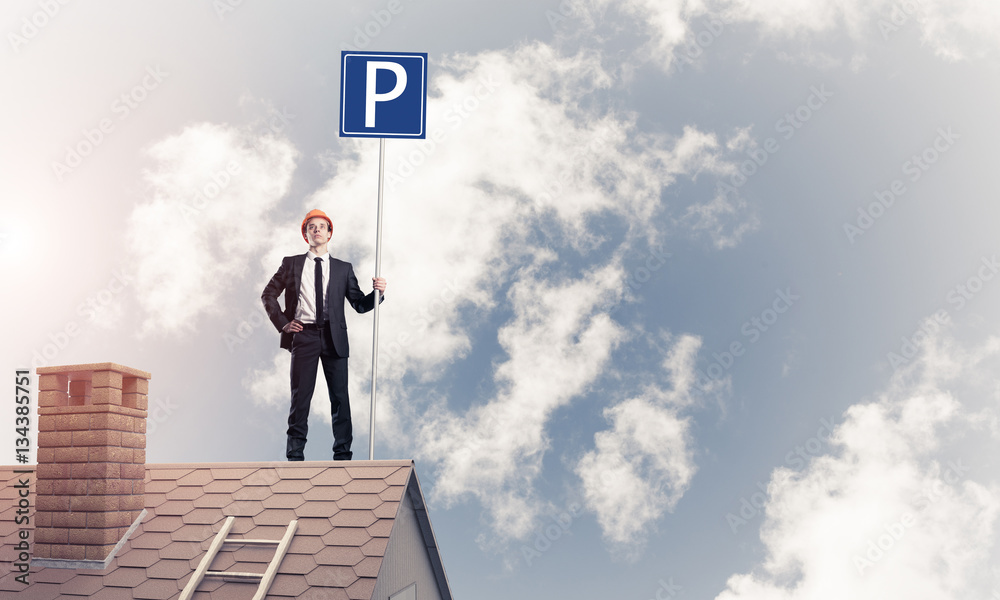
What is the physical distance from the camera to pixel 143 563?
7199mm

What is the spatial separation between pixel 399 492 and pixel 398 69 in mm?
5970

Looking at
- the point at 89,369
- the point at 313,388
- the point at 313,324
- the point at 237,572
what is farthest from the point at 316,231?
the point at 237,572

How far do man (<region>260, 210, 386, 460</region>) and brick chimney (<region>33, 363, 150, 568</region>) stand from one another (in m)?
1.86

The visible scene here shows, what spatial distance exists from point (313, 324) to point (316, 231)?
1.30 m

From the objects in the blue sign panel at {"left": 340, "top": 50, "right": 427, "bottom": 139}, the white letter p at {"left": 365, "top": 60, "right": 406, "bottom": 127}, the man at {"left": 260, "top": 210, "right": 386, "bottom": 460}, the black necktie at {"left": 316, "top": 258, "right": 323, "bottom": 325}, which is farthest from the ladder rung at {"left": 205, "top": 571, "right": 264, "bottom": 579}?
the white letter p at {"left": 365, "top": 60, "right": 406, "bottom": 127}

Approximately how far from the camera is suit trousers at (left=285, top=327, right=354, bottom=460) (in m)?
9.07

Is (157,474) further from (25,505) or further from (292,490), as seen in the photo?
(292,490)

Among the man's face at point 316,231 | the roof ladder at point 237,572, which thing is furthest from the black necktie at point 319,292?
the roof ladder at point 237,572

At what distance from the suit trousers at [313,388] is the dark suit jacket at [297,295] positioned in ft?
0.43

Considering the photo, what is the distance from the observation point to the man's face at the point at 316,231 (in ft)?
31.2

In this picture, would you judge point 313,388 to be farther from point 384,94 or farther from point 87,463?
point 384,94

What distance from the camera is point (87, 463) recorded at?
298 inches

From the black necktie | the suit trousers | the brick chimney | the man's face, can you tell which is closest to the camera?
the brick chimney

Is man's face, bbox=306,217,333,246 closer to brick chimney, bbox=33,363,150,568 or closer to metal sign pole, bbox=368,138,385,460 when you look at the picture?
metal sign pole, bbox=368,138,385,460
